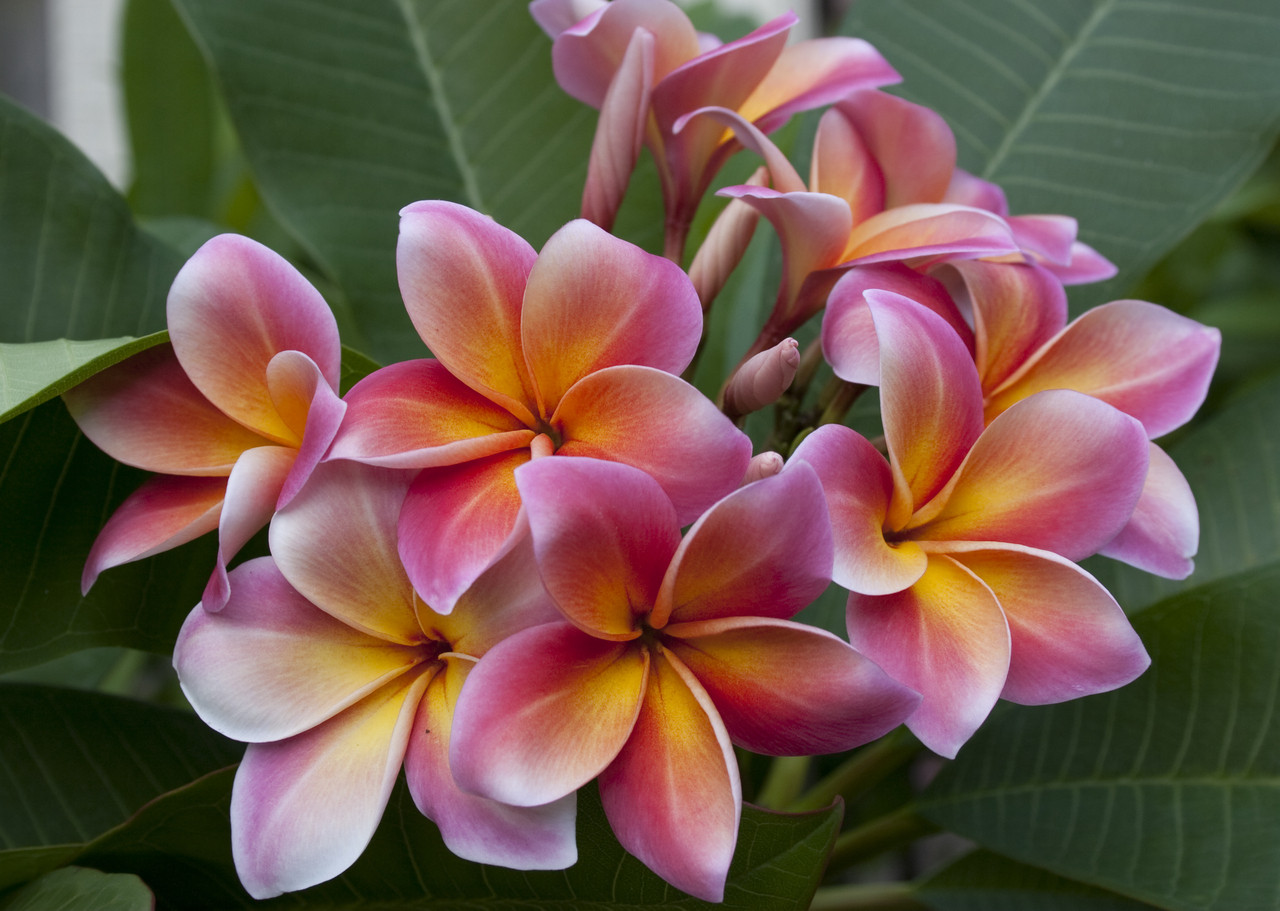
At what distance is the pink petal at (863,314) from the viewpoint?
0.43m

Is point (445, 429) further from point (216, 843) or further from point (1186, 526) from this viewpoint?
point (1186, 526)

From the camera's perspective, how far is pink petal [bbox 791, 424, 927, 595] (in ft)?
1.27

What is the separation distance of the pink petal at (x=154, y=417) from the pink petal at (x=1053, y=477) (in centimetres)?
32

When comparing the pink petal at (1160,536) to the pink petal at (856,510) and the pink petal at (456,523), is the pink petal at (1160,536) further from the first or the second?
the pink petal at (456,523)

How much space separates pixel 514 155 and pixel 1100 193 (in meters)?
0.42

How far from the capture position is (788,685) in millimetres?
375

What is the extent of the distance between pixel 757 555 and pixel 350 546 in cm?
16

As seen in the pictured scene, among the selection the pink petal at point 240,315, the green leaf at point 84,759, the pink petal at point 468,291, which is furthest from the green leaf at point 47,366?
the green leaf at point 84,759

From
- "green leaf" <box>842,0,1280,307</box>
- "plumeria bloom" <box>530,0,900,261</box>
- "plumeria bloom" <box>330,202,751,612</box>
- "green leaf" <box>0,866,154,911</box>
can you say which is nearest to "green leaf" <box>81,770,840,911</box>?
"green leaf" <box>0,866,154,911</box>

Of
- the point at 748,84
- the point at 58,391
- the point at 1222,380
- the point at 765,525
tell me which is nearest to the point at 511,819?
the point at 765,525

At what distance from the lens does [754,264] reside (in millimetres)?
912

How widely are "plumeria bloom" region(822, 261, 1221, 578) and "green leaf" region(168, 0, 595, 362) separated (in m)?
0.33

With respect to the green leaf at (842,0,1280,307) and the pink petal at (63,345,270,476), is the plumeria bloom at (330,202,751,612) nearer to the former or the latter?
the pink petal at (63,345,270,476)

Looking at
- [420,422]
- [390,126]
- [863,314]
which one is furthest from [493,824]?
[390,126]
